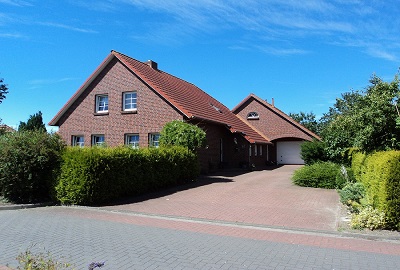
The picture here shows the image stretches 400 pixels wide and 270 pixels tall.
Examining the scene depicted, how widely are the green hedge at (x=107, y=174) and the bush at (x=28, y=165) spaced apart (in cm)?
65

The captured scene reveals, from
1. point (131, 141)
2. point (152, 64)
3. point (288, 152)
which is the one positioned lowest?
point (288, 152)

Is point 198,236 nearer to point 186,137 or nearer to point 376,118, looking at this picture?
point 376,118

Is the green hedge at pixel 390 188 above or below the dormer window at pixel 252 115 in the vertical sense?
below

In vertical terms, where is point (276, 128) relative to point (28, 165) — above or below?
above

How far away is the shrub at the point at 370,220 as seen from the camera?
26.4ft

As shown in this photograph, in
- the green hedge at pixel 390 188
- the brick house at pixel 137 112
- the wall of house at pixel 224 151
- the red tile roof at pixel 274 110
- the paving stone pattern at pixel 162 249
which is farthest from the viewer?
the red tile roof at pixel 274 110

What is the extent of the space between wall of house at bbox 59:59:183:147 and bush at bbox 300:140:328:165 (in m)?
8.91

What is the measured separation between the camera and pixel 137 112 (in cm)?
2203

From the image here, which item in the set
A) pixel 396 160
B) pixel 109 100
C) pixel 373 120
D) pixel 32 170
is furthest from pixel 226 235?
pixel 109 100

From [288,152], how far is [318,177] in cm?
2027

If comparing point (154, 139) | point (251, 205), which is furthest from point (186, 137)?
point (251, 205)

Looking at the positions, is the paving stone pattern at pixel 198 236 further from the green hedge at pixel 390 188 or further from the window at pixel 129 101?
the window at pixel 129 101

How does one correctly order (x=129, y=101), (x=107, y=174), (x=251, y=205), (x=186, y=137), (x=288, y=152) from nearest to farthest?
(x=251, y=205) < (x=107, y=174) < (x=186, y=137) < (x=129, y=101) < (x=288, y=152)

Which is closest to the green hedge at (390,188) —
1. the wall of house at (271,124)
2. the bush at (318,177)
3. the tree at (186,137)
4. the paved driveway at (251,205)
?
the paved driveway at (251,205)
